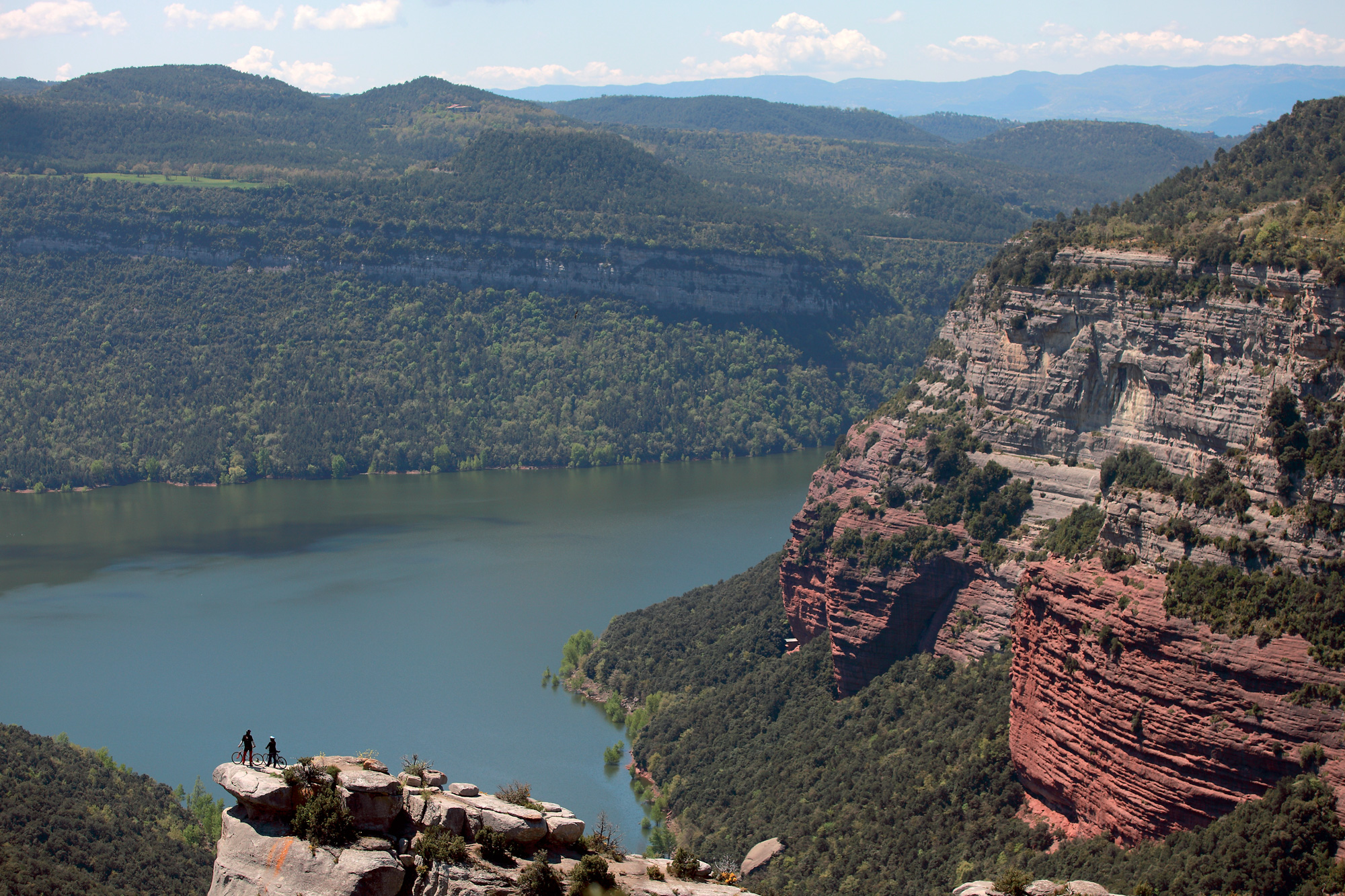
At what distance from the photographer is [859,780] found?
162ft

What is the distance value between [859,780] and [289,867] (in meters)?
29.7

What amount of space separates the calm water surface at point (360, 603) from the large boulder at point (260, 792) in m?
30.8

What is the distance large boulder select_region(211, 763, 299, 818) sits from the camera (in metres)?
23.3

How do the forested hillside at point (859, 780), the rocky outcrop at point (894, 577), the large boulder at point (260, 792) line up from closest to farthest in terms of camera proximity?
the large boulder at point (260, 792), the forested hillside at point (859, 780), the rocky outcrop at point (894, 577)

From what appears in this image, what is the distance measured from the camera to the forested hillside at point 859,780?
31141 millimetres

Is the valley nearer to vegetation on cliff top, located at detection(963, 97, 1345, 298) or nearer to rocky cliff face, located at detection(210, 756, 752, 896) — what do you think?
rocky cliff face, located at detection(210, 756, 752, 896)

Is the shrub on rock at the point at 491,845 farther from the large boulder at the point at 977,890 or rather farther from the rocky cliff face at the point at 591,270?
the rocky cliff face at the point at 591,270

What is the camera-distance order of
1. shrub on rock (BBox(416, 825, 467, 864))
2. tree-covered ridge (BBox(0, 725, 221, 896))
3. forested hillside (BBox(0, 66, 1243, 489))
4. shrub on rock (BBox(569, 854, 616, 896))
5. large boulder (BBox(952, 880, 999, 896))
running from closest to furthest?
shrub on rock (BBox(569, 854, 616, 896)) < shrub on rock (BBox(416, 825, 467, 864)) < large boulder (BBox(952, 880, 999, 896)) < tree-covered ridge (BBox(0, 725, 221, 896)) < forested hillside (BBox(0, 66, 1243, 489))

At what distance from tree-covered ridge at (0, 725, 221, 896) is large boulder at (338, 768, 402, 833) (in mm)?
16289

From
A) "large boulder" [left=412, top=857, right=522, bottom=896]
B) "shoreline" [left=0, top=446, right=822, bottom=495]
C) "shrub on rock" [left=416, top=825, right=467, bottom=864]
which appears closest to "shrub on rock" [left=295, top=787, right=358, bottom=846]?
"shrub on rock" [left=416, top=825, right=467, bottom=864]

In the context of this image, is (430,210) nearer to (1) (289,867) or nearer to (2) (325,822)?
(2) (325,822)

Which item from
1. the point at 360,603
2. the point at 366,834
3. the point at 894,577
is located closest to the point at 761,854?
the point at 894,577

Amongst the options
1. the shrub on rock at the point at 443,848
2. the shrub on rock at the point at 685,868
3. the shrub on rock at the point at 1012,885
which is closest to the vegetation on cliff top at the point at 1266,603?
the shrub on rock at the point at 1012,885

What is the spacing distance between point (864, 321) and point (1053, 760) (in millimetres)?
140653
